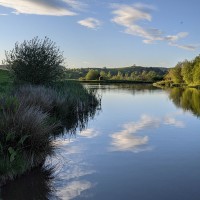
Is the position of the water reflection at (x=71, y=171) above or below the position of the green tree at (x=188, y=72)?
below

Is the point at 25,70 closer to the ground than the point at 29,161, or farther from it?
farther from it

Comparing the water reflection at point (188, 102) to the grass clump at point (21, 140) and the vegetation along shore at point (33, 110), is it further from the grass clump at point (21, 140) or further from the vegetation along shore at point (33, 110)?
the grass clump at point (21, 140)

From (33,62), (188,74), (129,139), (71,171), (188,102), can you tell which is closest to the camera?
(71,171)

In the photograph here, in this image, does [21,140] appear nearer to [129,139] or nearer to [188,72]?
[129,139]

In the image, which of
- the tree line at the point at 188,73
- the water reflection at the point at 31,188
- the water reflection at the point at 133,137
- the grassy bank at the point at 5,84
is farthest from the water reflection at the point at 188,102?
the tree line at the point at 188,73

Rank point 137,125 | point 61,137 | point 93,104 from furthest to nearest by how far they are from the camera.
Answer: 1. point 93,104
2. point 137,125
3. point 61,137

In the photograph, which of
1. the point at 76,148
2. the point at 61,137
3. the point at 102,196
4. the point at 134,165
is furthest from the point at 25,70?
the point at 102,196

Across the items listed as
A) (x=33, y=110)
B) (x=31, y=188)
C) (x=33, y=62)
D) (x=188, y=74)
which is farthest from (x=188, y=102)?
(x=188, y=74)

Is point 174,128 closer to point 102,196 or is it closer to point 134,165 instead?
point 134,165

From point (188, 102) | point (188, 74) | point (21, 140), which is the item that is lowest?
point (188, 102)

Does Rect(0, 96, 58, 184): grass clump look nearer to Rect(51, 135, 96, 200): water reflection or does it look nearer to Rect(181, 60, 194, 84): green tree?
Rect(51, 135, 96, 200): water reflection

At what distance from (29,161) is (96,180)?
228 centimetres

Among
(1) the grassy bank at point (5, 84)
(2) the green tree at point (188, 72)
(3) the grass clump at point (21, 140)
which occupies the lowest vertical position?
(3) the grass clump at point (21, 140)

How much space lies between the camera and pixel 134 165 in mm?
12781
